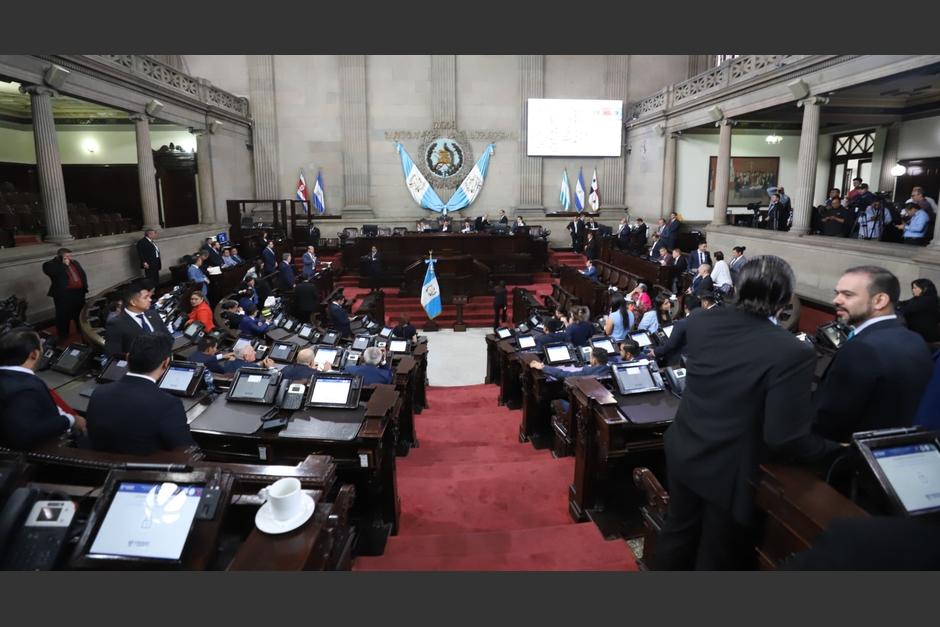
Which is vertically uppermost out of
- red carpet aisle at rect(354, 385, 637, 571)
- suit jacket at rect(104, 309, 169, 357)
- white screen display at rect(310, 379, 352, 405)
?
suit jacket at rect(104, 309, 169, 357)

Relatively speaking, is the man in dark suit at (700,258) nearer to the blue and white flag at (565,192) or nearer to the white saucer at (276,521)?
the blue and white flag at (565,192)

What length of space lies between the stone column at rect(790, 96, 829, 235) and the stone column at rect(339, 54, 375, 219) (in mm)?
13280

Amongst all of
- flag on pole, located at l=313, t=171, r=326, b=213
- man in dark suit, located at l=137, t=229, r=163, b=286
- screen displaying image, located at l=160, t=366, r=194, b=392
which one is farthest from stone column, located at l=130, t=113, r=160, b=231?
screen displaying image, located at l=160, t=366, r=194, b=392

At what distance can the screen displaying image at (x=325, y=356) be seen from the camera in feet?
17.9

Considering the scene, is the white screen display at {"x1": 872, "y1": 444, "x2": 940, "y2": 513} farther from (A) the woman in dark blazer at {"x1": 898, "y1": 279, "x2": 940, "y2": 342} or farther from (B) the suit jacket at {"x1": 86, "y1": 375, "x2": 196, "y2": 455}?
(A) the woman in dark blazer at {"x1": 898, "y1": 279, "x2": 940, "y2": 342}

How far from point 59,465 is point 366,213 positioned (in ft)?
57.8

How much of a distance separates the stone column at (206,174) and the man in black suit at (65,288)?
7880 mm

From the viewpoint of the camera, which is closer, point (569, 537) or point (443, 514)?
point (569, 537)

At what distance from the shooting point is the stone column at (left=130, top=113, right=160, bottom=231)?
12.5m

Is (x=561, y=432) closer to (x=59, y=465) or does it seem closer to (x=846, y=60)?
(x=59, y=465)

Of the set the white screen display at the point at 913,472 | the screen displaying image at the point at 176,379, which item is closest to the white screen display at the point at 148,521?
the white screen display at the point at 913,472

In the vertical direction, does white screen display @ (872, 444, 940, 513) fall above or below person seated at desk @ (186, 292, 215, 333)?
above

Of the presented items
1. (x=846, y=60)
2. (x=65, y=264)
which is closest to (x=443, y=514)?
(x=65, y=264)

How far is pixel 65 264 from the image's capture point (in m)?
8.44
